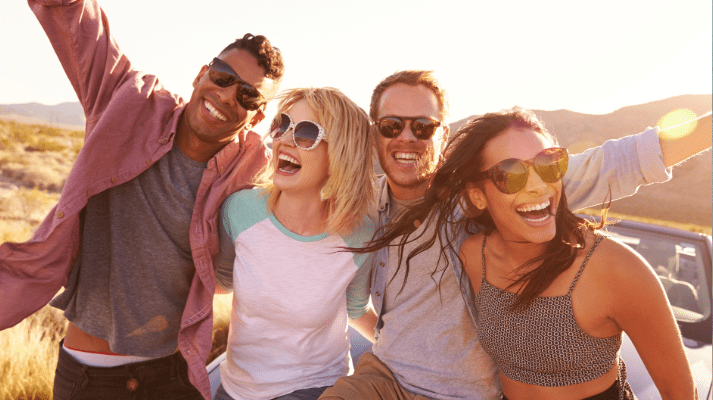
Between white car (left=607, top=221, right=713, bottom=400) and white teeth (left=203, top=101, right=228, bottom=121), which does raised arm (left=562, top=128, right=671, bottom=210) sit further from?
white teeth (left=203, top=101, right=228, bottom=121)

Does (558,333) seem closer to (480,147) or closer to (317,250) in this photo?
(480,147)

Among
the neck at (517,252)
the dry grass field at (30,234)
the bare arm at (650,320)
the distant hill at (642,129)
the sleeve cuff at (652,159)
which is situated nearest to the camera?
the bare arm at (650,320)

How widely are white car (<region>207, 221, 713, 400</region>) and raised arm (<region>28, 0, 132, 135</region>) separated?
1.57 m

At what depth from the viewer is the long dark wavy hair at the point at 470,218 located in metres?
1.80

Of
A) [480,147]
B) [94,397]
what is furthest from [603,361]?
[94,397]

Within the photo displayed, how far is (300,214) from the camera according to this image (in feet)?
7.15

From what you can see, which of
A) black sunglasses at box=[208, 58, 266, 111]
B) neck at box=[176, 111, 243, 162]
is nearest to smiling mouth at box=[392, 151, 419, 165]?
black sunglasses at box=[208, 58, 266, 111]

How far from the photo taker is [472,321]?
2031 millimetres

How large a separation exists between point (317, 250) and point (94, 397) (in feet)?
4.24

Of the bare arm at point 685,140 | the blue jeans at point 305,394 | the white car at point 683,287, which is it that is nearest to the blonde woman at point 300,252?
the blue jeans at point 305,394

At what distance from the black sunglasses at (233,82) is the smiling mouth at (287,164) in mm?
354

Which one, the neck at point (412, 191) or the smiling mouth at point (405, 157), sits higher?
the smiling mouth at point (405, 157)

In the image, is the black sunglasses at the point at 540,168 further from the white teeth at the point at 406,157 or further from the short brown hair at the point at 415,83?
the short brown hair at the point at 415,83

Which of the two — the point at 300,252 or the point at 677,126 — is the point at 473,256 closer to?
the point at 300,252
